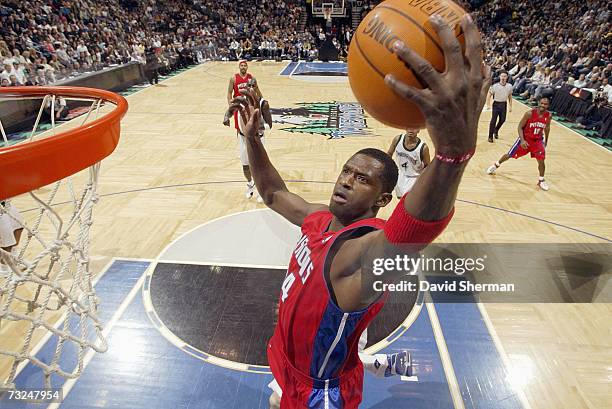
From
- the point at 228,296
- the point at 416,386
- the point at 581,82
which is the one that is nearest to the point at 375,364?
the point at 416,386

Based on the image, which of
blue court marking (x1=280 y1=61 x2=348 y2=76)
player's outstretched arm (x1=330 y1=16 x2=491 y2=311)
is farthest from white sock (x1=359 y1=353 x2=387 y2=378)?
blue court marking (x1=280 y1=61 x2=348 y2=76)

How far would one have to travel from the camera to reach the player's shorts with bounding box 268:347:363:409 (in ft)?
6.79

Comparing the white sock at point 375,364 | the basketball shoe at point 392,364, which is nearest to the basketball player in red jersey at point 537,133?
the basketball shoe at point 392,364

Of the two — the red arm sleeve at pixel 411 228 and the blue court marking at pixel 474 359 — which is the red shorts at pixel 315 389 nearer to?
the red arm sleeve at pixel 411 228

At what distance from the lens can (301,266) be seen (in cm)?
201

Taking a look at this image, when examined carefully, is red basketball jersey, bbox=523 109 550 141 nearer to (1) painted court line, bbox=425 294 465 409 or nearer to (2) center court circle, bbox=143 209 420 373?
(1) painted court line, bbox=425 294 465 409

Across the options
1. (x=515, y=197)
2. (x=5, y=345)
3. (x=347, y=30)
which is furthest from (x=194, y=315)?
(x=347, y=30)

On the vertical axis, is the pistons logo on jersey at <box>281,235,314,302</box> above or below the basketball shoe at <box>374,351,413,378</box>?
above

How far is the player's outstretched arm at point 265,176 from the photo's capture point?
94.9 inches

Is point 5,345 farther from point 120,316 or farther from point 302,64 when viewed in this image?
point 302,64

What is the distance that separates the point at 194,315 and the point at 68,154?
7.38ft

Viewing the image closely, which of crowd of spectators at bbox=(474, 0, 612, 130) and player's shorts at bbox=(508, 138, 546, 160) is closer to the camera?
player's shorts at bbox=(508, 138, 546, 160)

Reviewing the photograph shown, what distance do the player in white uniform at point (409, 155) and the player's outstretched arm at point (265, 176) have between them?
2530 millimetres

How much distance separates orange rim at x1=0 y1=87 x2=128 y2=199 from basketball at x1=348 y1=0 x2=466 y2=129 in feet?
4.22
